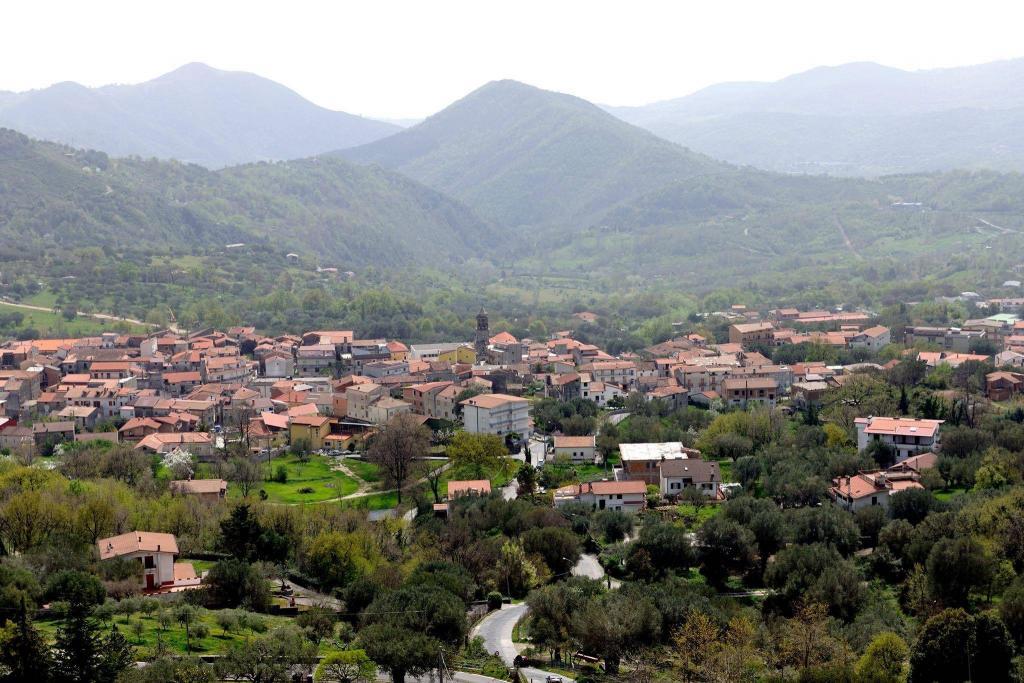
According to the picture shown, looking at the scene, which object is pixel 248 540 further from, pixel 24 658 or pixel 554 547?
pixel 24 658

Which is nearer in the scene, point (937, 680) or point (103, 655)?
point (103, 655)

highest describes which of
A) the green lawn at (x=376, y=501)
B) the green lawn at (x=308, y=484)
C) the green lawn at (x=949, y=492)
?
the green lawn at (x=949, y=492)

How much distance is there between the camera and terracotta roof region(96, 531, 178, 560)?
3036 cm

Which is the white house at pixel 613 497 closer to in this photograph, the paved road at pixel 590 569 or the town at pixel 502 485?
the town at pixel 502 485

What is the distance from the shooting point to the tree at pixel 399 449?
4378 centimetres

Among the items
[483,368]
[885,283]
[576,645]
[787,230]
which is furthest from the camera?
[787,230]

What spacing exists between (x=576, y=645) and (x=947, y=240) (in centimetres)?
11955

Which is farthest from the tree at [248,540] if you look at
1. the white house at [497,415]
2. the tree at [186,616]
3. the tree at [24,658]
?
the white house at [497,415]

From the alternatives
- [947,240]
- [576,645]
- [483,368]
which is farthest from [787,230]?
[576,645]

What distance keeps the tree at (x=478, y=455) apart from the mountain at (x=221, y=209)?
68.6 m

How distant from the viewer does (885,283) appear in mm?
109062

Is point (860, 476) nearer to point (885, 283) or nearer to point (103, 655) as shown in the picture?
point (103, 655)

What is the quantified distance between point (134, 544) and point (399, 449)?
47.5 feet

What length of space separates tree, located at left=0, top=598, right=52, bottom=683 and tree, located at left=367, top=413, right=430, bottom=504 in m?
20.4
